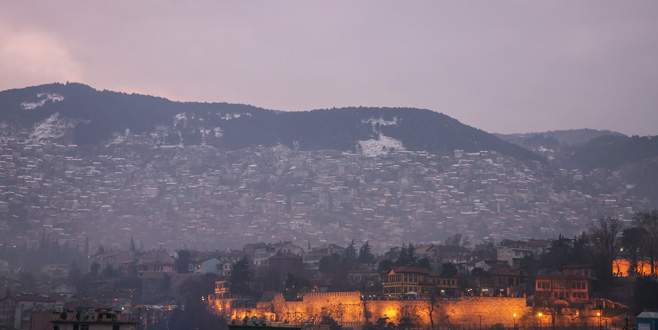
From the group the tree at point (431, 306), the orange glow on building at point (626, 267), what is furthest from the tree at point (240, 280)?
the orange glow on building at point (626, 267)

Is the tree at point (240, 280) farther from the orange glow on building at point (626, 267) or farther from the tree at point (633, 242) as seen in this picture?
the orange glow on building at point (626, 267)

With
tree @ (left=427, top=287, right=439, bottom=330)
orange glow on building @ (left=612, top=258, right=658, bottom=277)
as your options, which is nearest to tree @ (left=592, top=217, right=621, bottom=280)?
orange glow on building @ (left=612, top=258, right=658, bottom=277)

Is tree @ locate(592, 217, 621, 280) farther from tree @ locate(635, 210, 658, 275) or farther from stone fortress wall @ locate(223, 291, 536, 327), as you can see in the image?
stone fortress wall @ locate(223, 291, 536, 327)

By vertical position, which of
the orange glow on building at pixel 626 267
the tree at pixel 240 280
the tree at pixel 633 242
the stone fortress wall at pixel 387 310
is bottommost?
the stone fortress wall at pixel 387 310

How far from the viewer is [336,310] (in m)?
152

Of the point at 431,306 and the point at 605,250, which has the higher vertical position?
the point at 605,250

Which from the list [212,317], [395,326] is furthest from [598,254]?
[212,317]

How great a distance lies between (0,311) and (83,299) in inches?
426

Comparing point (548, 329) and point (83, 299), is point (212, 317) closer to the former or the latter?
point (83, 299)

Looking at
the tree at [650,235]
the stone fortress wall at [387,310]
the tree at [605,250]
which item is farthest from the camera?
the tree at [650,235]

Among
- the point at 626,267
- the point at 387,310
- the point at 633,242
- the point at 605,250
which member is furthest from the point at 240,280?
the point at 626,267

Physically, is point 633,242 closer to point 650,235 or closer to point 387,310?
point 650,235

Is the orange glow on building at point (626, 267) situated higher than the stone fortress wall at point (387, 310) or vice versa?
the orange glow on building at point (626, 267)

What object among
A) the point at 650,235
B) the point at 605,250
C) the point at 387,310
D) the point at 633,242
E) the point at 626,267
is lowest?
the point at 387,310
